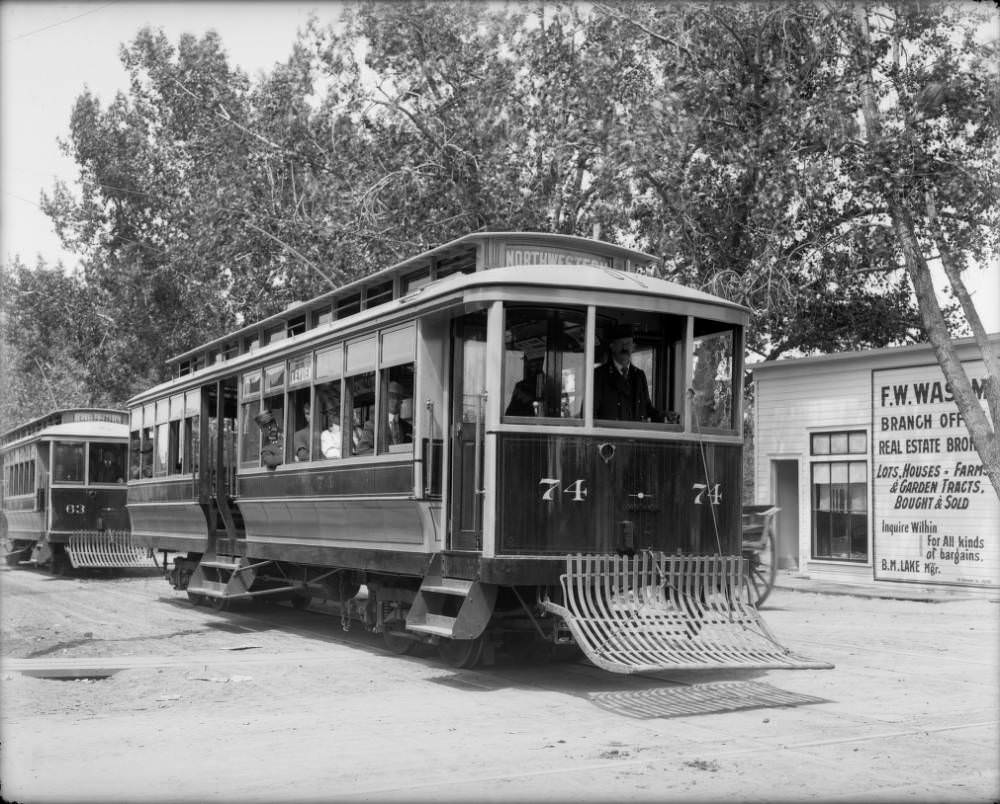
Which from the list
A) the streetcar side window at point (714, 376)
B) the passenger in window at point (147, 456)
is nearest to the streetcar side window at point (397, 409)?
the streetcar side window at point (714, 376)

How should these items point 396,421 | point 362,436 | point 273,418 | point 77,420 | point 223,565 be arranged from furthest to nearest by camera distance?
→ point 77,420, point 223,565, point 273,418, point 362,436, point 396,421

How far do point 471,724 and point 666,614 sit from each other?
2.10 metres

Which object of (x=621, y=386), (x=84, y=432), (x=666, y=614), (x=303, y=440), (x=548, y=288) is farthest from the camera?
(x=84, y=432)

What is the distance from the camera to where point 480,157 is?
74.5ft

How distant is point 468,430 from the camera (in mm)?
10031

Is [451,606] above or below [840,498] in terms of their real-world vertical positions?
below

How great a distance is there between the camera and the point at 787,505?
2350cm

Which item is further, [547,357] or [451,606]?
[451,606]

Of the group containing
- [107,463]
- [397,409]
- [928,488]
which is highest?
[397,409]

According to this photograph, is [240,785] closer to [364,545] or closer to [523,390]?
[523,390]

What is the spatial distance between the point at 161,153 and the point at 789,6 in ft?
63.8

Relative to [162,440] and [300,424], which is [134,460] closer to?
[162,440]

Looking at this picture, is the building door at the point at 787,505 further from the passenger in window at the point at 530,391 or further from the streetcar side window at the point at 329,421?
the passenger in window at the point at 530,391

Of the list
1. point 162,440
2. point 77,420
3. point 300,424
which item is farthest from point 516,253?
point 77,420
